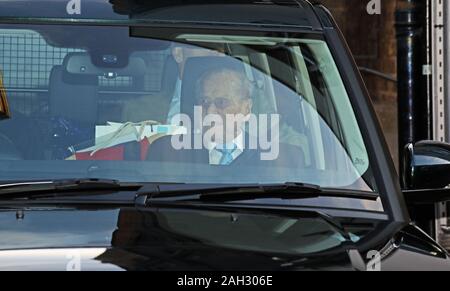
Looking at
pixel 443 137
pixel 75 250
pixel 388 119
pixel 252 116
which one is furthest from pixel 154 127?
pixel 388 119

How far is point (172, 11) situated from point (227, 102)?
38 cm

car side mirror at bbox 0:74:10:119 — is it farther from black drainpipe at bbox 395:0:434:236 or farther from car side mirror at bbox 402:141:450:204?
black drainpipe at bbox 395:0:434:236

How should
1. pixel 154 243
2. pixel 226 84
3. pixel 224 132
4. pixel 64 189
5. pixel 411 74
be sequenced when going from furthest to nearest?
pixel 411 74
pixel 226 84
pixel 224 132
pixel 64 189
pixel 154 243

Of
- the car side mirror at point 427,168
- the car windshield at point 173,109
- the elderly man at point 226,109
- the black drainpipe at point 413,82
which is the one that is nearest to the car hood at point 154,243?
the car windshield at point 173,109

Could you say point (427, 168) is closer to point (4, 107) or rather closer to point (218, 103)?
point (218, 103)

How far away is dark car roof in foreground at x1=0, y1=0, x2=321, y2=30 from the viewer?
318 cm

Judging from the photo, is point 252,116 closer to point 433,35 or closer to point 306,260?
point 306,260

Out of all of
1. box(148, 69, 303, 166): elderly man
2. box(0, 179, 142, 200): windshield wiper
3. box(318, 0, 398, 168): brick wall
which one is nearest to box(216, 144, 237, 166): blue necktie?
box(148, 69, 303, 166): elderly man

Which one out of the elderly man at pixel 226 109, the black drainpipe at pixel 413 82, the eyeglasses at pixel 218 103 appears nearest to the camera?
the elderly man at pixel 226 109

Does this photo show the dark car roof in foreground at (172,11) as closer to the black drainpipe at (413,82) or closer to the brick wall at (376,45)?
the black drainpipe at (413,82)

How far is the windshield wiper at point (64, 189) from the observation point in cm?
272

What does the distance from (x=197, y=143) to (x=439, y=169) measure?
84 centimetres

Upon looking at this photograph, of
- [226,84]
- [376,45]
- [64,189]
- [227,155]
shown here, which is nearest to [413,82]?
[376,45]

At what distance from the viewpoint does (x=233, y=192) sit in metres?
2.78
